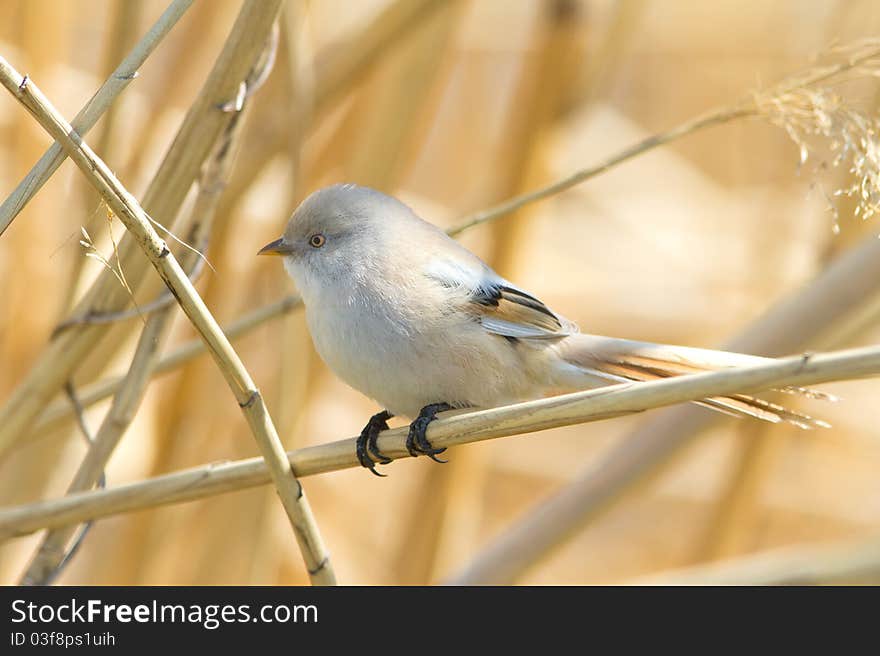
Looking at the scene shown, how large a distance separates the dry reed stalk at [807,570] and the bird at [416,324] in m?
0.41

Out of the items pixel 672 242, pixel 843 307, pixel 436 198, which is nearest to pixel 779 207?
pixel 672 242

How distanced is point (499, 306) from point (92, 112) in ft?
2.78

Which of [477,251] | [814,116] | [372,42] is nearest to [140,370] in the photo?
[372,42]

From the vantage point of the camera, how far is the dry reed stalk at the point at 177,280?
91 centimetres

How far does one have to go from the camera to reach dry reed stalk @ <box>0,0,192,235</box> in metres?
0.98

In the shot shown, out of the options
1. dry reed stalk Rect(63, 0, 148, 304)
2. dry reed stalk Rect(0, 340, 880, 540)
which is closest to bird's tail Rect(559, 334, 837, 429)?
dry reed stalk Rect(0, 340, 880, 540)

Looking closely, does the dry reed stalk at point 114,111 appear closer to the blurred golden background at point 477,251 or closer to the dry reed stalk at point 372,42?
the blurred golden background at point 477,251

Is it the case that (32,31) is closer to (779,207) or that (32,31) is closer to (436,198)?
(779,207)

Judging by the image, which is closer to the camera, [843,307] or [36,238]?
[843,307]

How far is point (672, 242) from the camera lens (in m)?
3.61

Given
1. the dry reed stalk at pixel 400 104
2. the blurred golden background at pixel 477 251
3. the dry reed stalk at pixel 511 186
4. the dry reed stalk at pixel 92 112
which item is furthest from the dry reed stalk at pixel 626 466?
the dry reed stalk at pixel 92 112

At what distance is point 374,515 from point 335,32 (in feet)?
5.74

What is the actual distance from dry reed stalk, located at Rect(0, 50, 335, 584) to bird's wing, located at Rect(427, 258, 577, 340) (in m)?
0.57

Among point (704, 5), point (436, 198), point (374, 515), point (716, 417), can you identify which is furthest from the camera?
point (436, 198)
